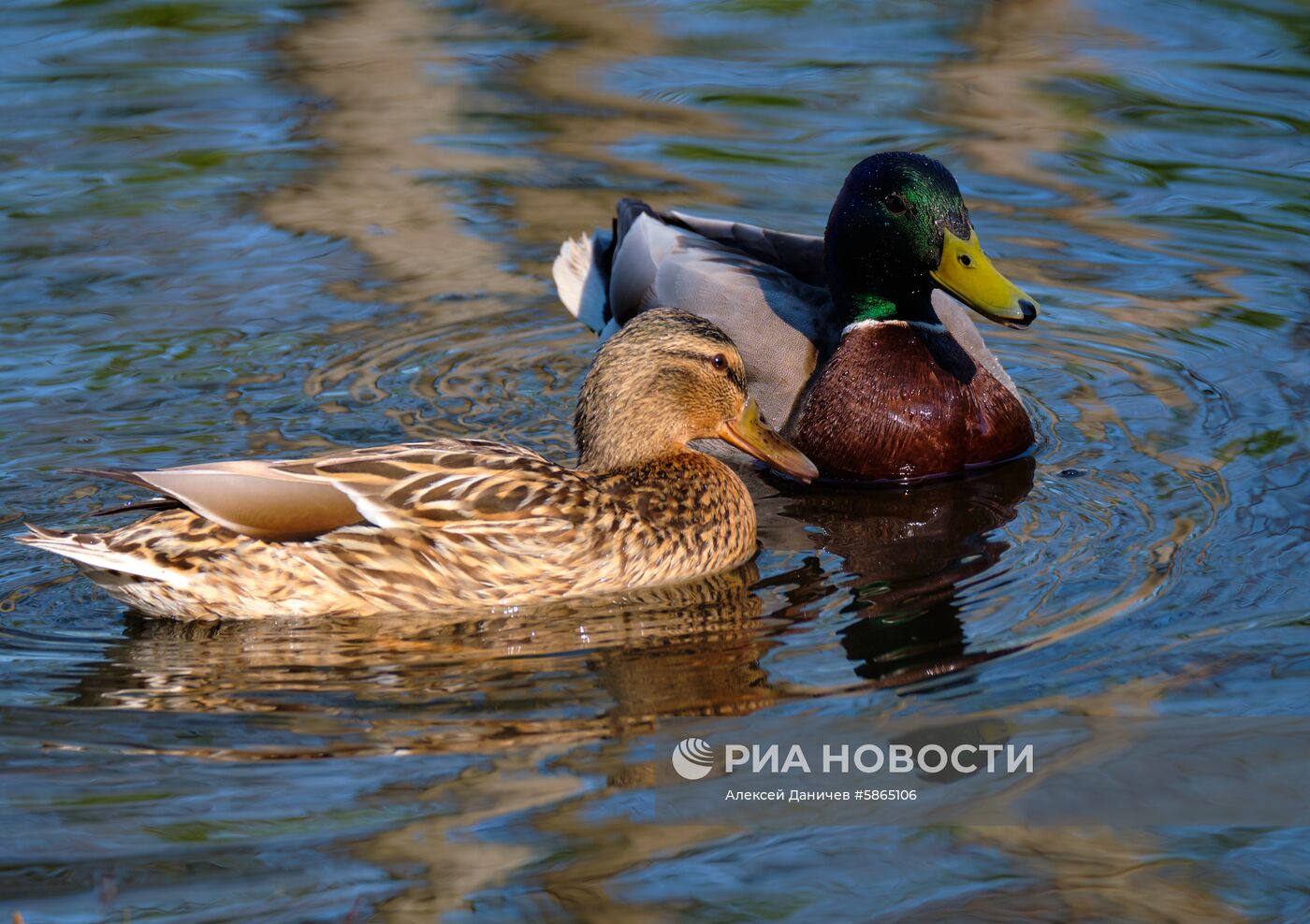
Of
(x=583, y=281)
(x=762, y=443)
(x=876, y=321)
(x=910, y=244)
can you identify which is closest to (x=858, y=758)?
(x=762, y=443)

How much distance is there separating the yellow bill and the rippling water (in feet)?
2.06

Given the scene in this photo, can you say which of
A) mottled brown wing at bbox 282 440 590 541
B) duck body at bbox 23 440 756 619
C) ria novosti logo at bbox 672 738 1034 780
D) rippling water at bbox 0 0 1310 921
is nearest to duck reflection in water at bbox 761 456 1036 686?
rippling water at bbox 0 0 1310 921

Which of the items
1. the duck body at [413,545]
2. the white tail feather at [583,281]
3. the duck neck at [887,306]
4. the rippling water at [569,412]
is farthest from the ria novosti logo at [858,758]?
the white tail feather at [583,281]

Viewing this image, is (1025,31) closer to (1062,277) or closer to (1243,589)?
(1062,277)

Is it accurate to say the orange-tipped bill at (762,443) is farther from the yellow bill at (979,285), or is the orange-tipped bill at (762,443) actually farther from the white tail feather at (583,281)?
the white tail feather at (583,281)

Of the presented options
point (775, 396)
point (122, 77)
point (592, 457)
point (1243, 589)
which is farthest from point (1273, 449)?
point (122, 77)

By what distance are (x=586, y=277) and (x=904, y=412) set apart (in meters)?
2.24

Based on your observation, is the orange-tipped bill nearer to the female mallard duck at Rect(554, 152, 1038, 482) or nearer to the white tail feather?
the female mallard duck at Rect(554, 152, 1038, 482)

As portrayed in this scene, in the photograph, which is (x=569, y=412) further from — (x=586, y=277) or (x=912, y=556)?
(x=912, y=556)

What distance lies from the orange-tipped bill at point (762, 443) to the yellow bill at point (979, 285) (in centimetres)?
111

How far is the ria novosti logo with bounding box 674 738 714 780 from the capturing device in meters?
4.98

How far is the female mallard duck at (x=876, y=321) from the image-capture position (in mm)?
7672

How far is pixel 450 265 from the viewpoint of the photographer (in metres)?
9.69

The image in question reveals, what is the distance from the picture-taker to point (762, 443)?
702 centimetres
